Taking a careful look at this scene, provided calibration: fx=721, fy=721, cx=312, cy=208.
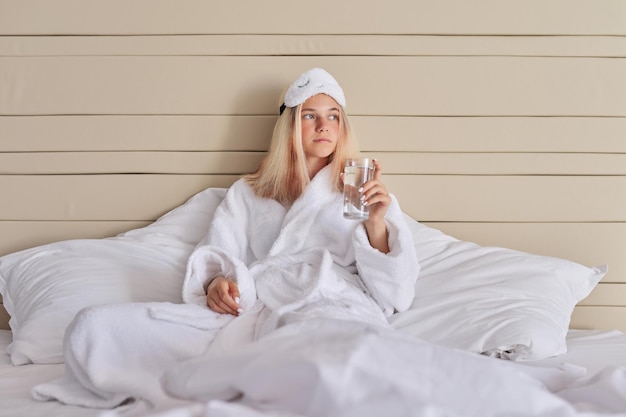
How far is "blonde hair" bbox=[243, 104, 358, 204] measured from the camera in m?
2.02

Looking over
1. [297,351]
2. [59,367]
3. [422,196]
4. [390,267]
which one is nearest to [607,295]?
[422,196]

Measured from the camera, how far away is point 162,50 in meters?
2.21

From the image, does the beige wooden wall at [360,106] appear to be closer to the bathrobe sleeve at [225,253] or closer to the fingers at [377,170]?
the bathrobe sleeve at [225,253]

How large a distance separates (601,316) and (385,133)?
87cm

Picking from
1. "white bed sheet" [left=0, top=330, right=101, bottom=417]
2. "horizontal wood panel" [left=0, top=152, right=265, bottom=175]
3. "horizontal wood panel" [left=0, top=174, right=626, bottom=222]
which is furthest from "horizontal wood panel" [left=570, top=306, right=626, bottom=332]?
"white bed sheet" [left=0, top=330, right=101, bottom=417]

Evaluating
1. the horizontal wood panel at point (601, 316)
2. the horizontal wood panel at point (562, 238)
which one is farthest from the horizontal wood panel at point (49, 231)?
the horizontal wood panel at point (601, 316)

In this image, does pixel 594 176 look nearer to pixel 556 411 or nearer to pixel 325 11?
pixel 325 11

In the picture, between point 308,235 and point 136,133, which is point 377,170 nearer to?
point 308,235

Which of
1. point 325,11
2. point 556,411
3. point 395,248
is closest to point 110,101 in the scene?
point 325,11

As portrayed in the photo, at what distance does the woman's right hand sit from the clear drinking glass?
12.7 inches

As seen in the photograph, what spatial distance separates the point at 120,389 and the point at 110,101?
1095 millimetres

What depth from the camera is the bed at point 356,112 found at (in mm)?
2191

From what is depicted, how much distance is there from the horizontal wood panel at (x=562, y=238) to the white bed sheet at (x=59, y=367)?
24 centimetres

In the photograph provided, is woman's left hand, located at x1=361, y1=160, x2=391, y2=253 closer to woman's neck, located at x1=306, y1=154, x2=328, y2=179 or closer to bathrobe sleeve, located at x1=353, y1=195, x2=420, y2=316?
bathrobe sleeve, located at x1=353, y1=195, x2=420, y2=316
